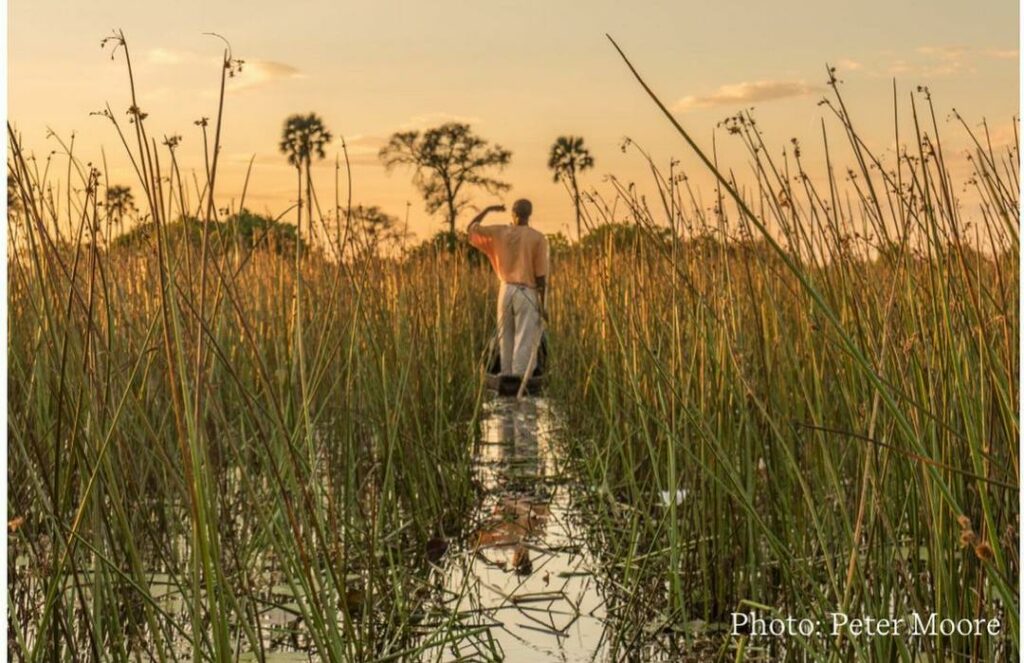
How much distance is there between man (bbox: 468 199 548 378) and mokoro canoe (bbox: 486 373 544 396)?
0.07m

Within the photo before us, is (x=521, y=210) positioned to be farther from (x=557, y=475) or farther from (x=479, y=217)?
(x=557, y=475)

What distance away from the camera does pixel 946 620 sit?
1.52 meters

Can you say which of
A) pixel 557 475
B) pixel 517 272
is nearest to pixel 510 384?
pixel 517 272

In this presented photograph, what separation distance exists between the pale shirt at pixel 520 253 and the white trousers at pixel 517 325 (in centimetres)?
8

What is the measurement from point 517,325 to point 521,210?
758 mm

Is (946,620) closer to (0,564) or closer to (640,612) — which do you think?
(640,612)

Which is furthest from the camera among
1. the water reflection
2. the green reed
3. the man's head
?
the man's head

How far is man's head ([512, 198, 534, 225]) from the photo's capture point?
7500 millimetres

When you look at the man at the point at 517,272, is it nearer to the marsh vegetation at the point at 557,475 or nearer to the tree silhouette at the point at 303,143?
the marsh vegetation at the point at 557,475

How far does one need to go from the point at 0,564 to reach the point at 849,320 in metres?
1.38

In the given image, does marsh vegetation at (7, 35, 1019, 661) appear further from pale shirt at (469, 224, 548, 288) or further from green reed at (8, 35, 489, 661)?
pale shirt at (469, 224, 548, 288)

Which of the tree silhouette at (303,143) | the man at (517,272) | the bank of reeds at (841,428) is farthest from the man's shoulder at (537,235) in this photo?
the tree silhouette at (303,143)

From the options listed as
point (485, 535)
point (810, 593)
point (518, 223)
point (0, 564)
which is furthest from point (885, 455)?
point (518, 223)

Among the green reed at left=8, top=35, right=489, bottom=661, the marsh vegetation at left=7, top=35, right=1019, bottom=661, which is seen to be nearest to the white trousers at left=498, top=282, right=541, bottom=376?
the green reed at left=8, top=35, right=489, bottom=661
